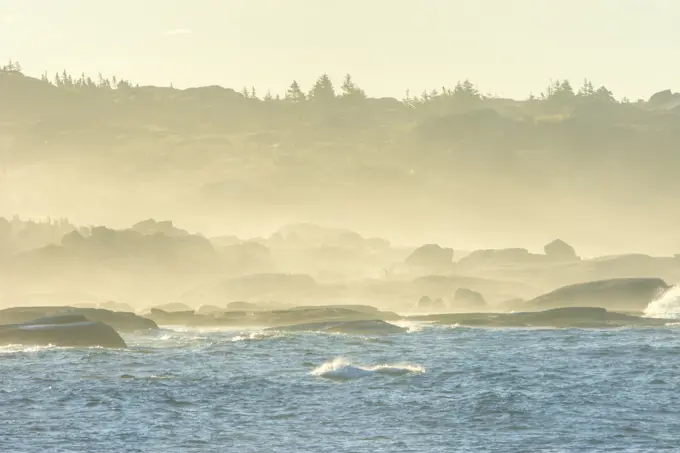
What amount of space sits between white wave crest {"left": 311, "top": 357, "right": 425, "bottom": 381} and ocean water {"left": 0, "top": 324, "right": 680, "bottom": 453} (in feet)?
0.33

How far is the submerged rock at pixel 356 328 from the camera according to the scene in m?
93.8

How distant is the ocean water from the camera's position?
1725 inches

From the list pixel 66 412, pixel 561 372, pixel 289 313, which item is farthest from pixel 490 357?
pixel 289 313

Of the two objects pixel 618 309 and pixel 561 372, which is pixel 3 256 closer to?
pixel 618 309

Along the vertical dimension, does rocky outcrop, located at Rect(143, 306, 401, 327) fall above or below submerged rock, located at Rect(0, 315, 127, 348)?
above

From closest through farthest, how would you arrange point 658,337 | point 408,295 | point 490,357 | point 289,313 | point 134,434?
point 134,434
point 490,357
point 658,337
point 289,313
point 408,295

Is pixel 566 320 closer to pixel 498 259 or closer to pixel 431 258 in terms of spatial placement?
pixel 498 259

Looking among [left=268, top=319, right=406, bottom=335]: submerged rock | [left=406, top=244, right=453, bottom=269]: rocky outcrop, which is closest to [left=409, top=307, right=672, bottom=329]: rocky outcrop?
[left=268, top=319, right=406, bottom=335]: submerged rock

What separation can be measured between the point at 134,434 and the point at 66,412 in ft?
20.6

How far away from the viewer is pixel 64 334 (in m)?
80.8

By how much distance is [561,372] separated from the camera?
62.9m

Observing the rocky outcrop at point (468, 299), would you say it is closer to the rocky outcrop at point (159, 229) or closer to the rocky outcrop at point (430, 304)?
the rocky outcrop at point (430, 304)

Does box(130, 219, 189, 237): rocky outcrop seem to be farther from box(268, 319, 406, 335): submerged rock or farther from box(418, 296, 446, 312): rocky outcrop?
box(268, 319, 406, 335): submerged rock

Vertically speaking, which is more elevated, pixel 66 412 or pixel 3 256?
pixel 3 256
